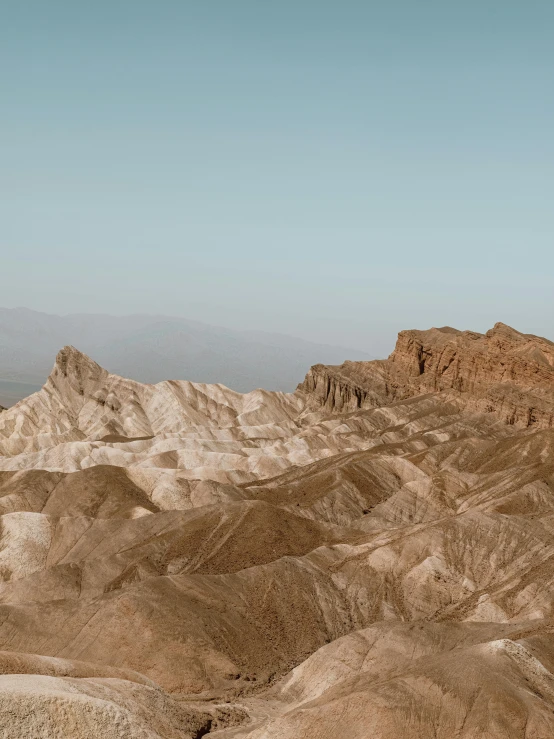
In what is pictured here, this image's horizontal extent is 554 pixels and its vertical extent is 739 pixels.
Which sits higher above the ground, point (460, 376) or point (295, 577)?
point (460, 376)

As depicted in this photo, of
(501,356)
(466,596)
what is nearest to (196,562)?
(466,596)

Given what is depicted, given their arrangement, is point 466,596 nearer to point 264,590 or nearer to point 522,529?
point 522,529

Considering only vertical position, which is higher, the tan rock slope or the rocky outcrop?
the rocky outcrop

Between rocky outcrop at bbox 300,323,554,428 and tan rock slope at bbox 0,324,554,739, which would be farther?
rocky outcrop at bbox 300,323,554,428

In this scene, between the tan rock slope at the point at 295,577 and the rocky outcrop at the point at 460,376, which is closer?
the tan rock slope at the point at 295,577
